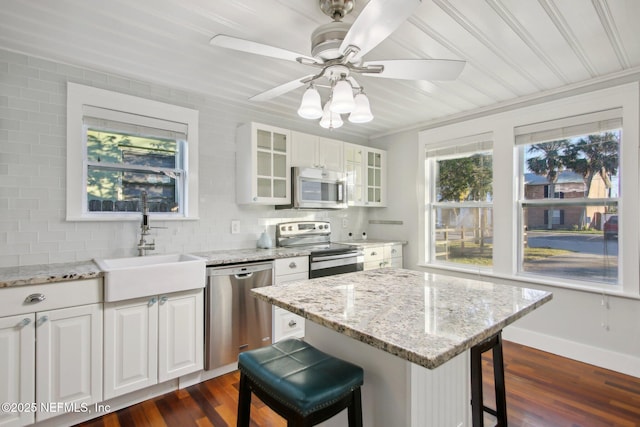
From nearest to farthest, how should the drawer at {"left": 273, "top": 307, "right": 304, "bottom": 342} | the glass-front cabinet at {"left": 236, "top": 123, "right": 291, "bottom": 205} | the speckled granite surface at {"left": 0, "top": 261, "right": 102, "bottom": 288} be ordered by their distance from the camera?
the speckled granite surface at {"left": 0, "top": 261, "right": 102, "bottom": 288}, the drawer at {"left": 273, "top": 307, "right": 304, "bottom": 342}, the glass-front cabinet at {"left": 236, "top": 123, "right": 291, "bottom": 205}

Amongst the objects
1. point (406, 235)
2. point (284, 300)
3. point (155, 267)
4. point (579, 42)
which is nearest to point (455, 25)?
point (579, 42)

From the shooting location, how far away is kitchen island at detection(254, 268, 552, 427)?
3.34 ft

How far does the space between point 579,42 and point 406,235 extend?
102 inches

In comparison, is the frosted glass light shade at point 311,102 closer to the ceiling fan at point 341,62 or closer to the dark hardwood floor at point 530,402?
the ceiling fan at point 341,62

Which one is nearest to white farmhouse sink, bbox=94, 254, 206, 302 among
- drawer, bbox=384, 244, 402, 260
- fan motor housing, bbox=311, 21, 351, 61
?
fan motor housing, bbox=311, 21, 351, 61

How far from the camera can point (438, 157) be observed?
393cm

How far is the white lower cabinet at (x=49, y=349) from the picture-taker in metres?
1.79

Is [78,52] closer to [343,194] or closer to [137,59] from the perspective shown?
[137,59]

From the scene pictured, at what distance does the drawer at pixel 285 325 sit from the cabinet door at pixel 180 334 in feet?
2.20

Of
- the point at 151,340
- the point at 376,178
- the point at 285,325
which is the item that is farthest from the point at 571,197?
the point at 151,340

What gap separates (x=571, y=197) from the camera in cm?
296

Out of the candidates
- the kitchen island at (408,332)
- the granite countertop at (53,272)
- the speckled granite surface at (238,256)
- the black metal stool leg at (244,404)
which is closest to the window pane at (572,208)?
the kitchen island at (408,332)

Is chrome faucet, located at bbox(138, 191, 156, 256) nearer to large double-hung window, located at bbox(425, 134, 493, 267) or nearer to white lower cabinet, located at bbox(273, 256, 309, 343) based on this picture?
white lower cabinet, located at bbox(273, 256, 309, 343)

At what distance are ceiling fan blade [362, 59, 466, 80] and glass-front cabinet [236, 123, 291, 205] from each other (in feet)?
5.79
